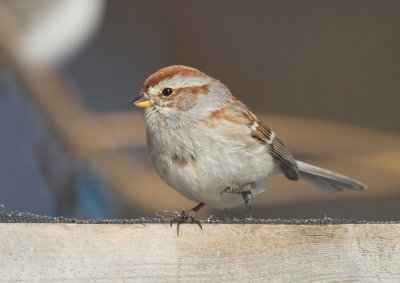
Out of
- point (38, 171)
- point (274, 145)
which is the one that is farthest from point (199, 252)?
point (38, 171)

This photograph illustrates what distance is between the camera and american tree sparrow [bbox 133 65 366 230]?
2.58 metres

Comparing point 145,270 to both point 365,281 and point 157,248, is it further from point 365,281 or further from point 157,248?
point 365,281

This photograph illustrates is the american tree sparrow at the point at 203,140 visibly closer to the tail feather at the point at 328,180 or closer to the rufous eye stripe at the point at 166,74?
the rufous eye stripe at the point at 166,74

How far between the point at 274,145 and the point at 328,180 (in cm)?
43

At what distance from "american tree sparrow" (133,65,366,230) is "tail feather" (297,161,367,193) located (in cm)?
40

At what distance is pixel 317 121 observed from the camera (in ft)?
13.7

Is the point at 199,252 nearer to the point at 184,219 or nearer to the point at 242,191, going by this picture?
the point at 184,219

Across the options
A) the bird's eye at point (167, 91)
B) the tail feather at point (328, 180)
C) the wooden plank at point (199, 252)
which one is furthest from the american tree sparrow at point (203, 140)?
the wooden plank at point (199, 252)

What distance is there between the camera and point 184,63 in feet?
14.0

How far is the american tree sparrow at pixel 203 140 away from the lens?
8.47 ft

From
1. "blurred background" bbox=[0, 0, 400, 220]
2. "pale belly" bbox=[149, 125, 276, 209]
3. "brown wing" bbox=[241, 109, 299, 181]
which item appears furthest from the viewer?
"blurred background" bbox=[0, 0, 400, 220]

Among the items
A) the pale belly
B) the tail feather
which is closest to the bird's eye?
the pale belly

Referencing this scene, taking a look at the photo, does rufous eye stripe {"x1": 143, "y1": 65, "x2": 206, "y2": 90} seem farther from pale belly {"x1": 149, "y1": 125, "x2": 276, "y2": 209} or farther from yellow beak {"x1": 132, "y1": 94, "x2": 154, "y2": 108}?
pale belly {"x1": 149, "y1": 125, "x2": 276, "y2": 209}

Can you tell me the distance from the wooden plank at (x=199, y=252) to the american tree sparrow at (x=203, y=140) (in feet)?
1.79
